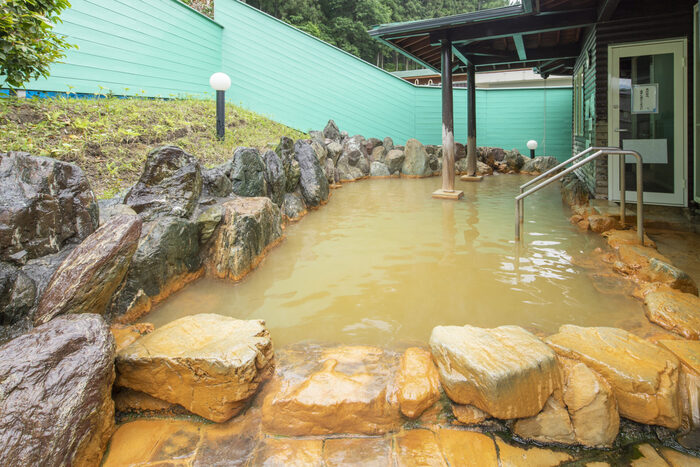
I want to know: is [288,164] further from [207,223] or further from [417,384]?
[417,384]

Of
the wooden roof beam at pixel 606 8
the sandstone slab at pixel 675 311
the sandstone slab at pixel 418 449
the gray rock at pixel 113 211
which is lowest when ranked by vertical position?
the sandstone slab at pixel 418 449

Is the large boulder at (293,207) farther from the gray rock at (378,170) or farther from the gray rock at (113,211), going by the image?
the gray rock at (378,170)

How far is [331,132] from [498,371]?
10.1 m

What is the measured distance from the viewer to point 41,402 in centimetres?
167

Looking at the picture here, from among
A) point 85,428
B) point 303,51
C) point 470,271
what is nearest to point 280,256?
point 470,271

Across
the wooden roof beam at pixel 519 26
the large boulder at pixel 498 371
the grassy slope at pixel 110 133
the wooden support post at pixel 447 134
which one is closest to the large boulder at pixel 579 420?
the large boulder at pixel 498 371

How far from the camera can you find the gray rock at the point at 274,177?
5.77 m

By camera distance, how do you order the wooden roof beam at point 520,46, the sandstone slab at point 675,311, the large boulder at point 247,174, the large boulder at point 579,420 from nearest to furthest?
the large boulder at point 579,420
the sandstone slab at point 675,311
the large boulder at point 247,174
the wooden roof beam at point 520,46

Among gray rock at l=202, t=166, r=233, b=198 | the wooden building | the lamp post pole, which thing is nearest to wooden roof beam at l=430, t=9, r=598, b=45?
the wooden building

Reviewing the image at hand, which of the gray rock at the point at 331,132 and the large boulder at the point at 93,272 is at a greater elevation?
the gray rock at the point at 331,132

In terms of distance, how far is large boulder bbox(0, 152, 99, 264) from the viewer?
248cm

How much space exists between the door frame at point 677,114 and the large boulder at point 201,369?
6309 mm

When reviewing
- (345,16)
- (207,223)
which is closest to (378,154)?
(207,223)

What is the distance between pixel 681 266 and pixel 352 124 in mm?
10277
